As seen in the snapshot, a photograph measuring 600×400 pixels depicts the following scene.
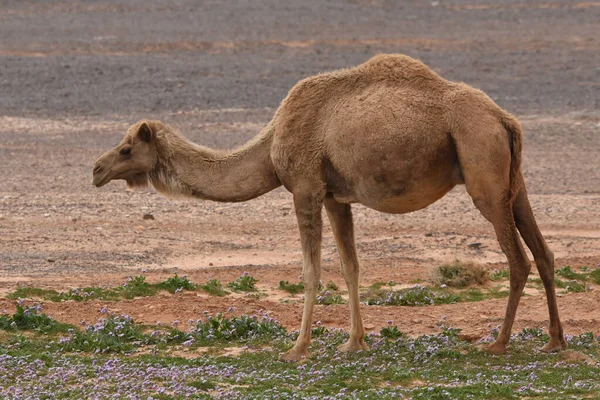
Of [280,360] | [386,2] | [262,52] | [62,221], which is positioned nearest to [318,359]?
[280,360]

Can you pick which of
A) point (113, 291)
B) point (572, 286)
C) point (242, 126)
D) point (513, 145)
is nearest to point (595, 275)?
point (572, 286)

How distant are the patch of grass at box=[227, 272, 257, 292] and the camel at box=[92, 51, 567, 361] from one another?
7.97 feet

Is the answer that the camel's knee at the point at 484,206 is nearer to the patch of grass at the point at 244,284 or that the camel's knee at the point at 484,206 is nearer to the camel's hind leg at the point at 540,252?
the camel's hind leg at the point at 540,252

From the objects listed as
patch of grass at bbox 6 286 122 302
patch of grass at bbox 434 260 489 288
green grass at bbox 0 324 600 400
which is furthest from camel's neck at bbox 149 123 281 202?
patch of grass at bbox 434 260 489 288

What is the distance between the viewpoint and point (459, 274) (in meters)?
14.8

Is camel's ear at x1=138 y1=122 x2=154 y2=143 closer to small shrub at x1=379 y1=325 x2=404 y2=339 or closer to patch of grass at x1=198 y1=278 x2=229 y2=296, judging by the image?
patch of grass at x1=198 y1=278 x2=229 y2=296

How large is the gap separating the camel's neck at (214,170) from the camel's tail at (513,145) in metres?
2.26

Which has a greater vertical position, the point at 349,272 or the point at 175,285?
the point at 349,272

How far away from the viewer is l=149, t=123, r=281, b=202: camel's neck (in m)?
12.1

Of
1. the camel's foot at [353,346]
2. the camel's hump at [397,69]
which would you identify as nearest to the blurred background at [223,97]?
the camel's foot at [353,346]

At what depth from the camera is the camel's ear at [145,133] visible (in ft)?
40.1

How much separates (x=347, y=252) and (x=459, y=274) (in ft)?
9.78

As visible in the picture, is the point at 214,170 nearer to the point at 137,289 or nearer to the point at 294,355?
the point at 294,355

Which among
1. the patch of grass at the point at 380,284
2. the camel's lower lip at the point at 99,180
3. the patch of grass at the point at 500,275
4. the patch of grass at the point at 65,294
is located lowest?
the patch of grass at the point at 380,284
